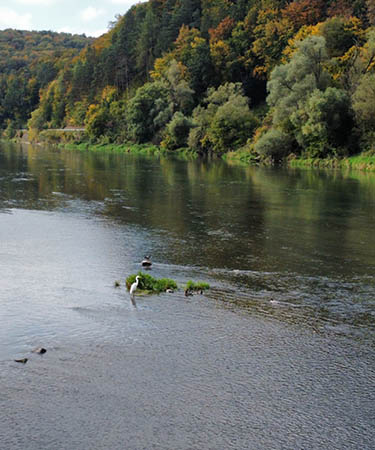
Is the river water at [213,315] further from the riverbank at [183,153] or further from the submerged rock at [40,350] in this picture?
the riverbank at [183,153]

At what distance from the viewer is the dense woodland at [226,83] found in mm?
63438

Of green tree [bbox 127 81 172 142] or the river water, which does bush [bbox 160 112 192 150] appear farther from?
the river water

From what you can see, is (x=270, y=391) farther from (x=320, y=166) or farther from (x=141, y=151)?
(x=141, y=151)

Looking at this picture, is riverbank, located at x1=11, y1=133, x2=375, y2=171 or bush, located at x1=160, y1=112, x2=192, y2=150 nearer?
riverbank, located at x1=11, y1=133, x2=375, y2=171

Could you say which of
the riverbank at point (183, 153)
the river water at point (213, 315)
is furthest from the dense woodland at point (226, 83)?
the river water at point (213, 315)

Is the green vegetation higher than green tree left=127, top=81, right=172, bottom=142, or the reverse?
green tree left=127, top=81, right=172, bottom=142

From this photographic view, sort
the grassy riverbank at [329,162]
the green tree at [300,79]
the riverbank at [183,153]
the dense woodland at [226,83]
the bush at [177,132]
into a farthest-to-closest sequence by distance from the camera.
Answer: the bush at [177,132]
the green tree at [300,79]
the dense woodland at [226,83]
the riverbank at [183,153]
the grassy riverbank at [329,162]

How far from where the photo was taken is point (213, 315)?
15.1 m

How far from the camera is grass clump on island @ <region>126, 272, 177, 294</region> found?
17.2 m

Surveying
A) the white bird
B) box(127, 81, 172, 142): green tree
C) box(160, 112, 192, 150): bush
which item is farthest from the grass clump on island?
box(127, 81, 172, 142): green tree

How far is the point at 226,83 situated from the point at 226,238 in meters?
71.1

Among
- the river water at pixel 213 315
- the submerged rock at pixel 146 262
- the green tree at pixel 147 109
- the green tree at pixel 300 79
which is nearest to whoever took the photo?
the river water at pixel 213 315

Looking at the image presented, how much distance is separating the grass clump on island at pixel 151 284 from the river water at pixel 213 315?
0.43m

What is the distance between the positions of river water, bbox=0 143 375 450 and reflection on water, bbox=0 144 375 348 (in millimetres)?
86
